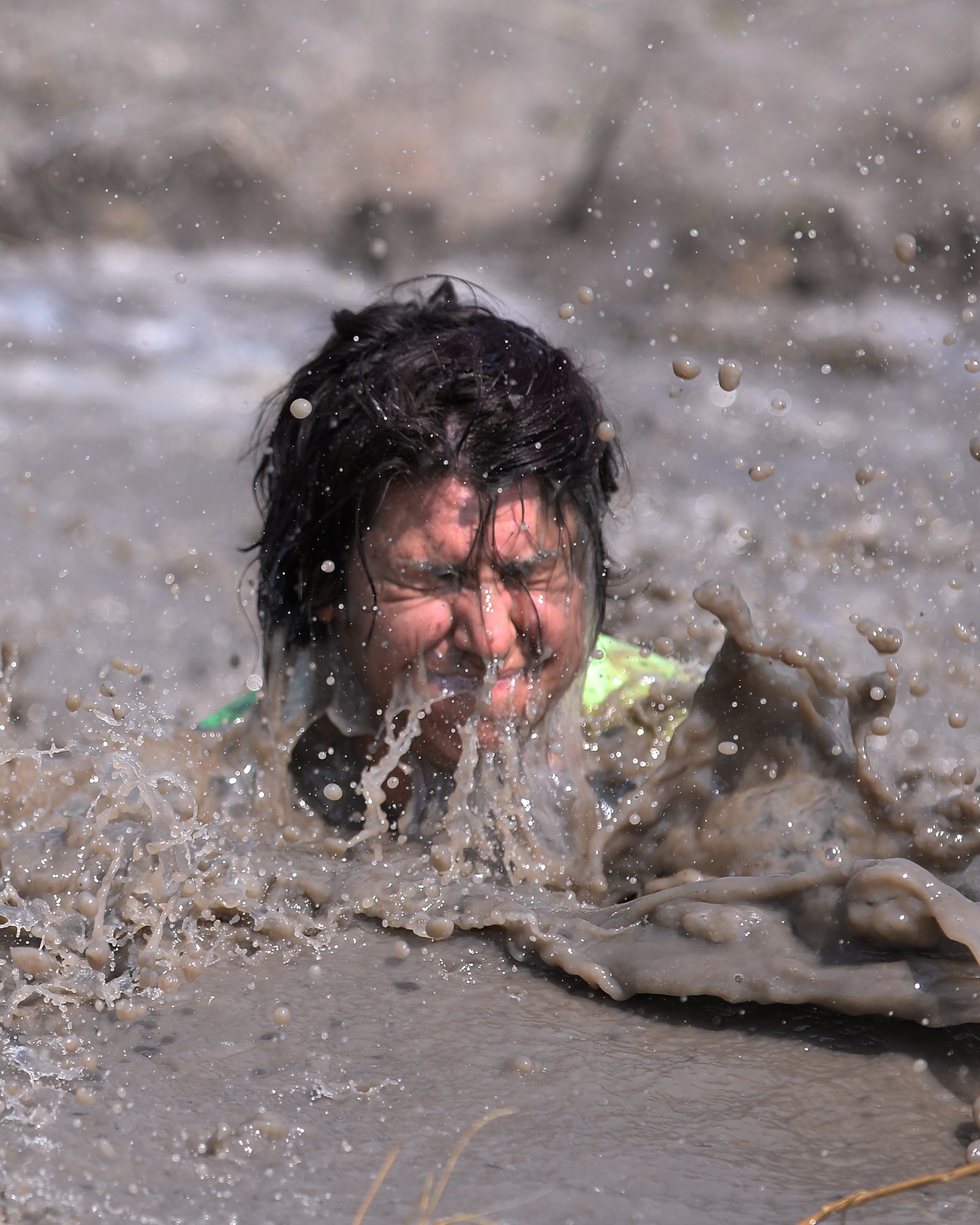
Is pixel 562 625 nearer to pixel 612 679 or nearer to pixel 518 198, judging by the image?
pixel 612 679

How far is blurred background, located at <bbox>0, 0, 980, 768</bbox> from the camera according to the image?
7.38m

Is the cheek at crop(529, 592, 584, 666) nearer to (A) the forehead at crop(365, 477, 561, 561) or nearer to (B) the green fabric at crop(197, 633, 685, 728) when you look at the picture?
(A) the forehead at crop(365, 477, 561, 561)

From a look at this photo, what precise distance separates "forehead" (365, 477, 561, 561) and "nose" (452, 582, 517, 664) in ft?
0.27

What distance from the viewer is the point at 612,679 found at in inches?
132

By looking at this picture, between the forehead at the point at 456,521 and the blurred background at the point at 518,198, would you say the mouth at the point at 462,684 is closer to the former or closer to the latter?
the forehead at the point at 456,521

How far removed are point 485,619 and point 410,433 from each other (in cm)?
44

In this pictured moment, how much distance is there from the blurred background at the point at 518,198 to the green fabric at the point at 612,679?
358 cm

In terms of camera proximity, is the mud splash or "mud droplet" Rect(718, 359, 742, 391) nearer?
the mud splash

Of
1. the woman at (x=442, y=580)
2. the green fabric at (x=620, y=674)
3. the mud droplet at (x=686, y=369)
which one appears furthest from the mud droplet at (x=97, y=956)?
the mud droplet at (x=686, y=369)

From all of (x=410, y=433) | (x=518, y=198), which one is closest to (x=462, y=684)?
(x=410, y=433)

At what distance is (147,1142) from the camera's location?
1.56m

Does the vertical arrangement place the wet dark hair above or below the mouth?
above

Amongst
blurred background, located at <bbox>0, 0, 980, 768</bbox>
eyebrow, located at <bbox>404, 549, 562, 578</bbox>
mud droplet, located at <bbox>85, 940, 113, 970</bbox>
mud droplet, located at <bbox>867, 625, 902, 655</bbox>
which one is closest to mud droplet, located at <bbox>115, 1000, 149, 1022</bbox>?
mud droplet, located at <bbox>85, 940, 113, 970</bbox>

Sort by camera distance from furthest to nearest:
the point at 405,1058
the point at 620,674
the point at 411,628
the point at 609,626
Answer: the point at 609,626 < the point at 620,674 < the point at 411,628 < the point at 405,1058
